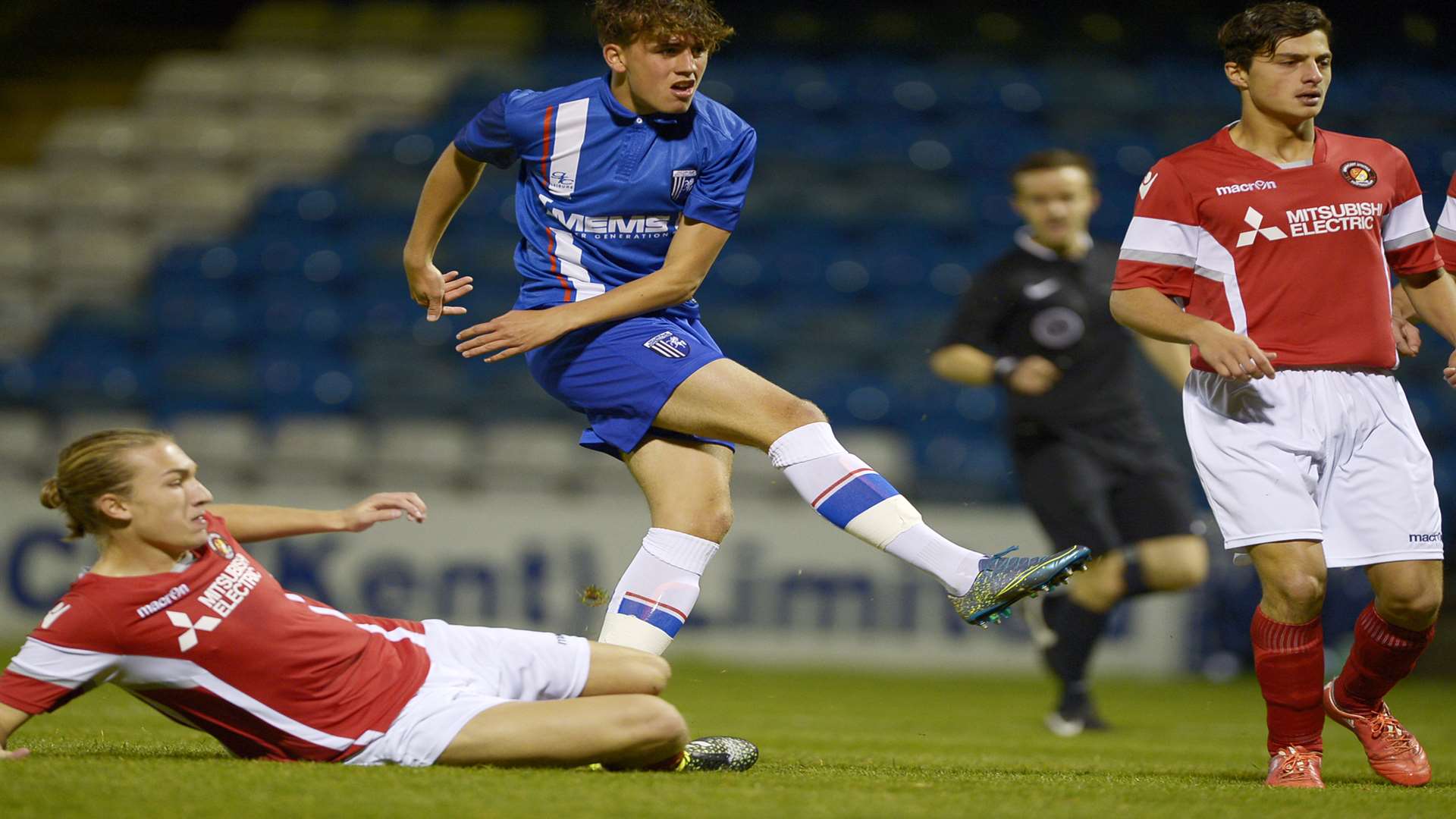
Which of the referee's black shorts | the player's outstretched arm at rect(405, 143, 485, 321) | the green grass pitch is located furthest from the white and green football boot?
the referee's black shorts

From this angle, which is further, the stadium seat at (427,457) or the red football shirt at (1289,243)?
the stadium seat at (427,457)

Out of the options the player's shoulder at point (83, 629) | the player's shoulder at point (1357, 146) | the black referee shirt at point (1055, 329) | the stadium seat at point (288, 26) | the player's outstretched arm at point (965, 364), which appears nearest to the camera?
the player's shoulder at point (83, 629)

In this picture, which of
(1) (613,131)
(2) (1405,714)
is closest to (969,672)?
(2) (1405,714)

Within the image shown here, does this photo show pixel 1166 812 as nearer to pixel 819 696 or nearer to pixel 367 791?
pixel 367 791

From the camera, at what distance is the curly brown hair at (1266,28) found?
3789 mm

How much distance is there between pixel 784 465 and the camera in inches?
151

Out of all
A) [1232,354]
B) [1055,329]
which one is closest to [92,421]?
[1055,329]

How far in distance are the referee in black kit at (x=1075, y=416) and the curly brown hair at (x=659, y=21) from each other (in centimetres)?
232

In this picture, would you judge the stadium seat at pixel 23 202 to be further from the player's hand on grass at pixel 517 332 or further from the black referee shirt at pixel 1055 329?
the player's hand on grass at pixel 517 332

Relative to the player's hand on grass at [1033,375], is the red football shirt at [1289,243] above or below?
above

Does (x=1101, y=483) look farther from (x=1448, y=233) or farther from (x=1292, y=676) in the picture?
(x=1292, y=676)

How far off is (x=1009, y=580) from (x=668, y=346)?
108cm

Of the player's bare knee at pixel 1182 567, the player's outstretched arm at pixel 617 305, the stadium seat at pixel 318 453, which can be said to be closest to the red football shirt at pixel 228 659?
the player's outstretched arm at pixel 617 305

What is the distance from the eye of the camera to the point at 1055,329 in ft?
21.0
